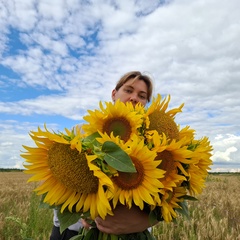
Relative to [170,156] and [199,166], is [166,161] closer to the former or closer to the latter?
[170,156]

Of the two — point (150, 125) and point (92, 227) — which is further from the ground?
point (150, 125)

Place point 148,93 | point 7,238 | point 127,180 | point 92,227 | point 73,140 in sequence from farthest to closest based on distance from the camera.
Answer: point 7,238
point 148,93
point 92,227
point 127,180
point 73,140

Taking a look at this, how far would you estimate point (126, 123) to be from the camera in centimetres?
146

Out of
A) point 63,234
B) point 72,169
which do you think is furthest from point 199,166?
point 63,234

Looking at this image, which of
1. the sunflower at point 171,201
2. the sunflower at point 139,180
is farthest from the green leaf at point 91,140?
the sunflower at point 171,201

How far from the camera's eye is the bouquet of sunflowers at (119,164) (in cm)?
126

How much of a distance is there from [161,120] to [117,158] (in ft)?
1.14

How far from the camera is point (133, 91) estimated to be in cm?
223

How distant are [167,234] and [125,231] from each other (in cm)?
257

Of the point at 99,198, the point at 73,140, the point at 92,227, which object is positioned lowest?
the point at 92,227

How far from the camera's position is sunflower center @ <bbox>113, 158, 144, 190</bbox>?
1.33 m

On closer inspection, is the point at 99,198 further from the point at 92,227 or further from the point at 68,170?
the point at 92,227

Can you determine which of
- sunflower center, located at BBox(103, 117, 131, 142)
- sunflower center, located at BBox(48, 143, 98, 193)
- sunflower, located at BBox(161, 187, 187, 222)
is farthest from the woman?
sunflower center, located at BBox(103, 117, 131, 142)

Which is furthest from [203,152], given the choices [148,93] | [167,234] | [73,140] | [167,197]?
[167,234]
